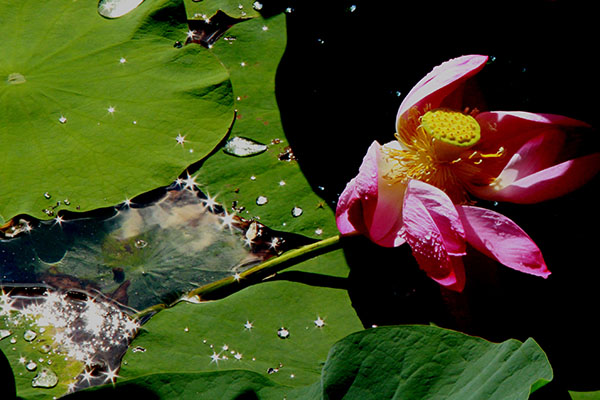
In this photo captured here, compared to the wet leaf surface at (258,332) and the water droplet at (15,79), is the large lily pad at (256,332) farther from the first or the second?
the water droplet at (15,79)

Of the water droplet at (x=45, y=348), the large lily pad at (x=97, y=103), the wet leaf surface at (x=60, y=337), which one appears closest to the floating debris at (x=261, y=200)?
the large lily pad at (x=97, y=103)

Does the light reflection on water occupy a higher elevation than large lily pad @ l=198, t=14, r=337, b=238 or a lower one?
lower

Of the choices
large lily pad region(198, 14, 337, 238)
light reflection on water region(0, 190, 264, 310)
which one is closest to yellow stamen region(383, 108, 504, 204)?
large lily pad region(198, 14, 337, 238)

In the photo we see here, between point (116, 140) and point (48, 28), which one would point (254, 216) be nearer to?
point (116, 140)

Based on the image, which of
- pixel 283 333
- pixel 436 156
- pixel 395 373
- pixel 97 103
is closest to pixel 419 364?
pixel 395 373

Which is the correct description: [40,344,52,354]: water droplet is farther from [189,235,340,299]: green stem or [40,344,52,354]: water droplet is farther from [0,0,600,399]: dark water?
[189,235,340,299]: green stem

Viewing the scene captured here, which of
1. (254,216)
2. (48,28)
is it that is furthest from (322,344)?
(48,28)
